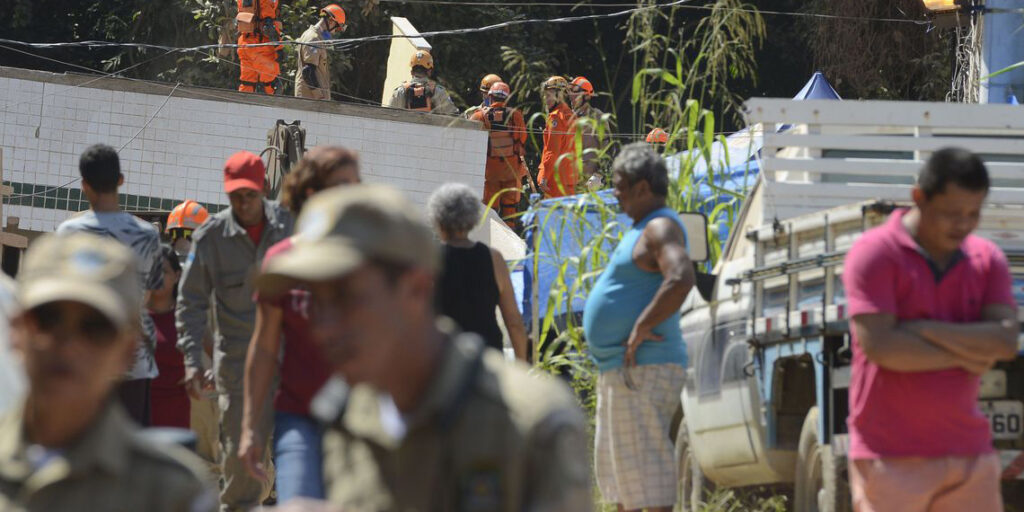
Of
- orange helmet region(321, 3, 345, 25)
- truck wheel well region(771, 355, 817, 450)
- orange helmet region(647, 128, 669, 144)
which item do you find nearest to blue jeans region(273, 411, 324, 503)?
truck wheel well region(771, 355, 817, 450)

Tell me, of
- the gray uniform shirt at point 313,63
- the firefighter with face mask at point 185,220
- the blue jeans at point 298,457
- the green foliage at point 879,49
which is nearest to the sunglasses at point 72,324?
the blue jeans at point 298,457

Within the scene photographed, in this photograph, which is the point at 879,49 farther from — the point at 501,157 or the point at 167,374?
the point at 167,374

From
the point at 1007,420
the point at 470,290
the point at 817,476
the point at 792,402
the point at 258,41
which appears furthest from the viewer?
the point at 258,41

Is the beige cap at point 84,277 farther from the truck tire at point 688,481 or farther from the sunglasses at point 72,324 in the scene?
the truck tire at point 688,481

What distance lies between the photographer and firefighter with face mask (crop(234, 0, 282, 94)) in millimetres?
20578

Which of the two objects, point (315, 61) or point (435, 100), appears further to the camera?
point (315, 61)

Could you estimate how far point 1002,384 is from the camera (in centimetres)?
690

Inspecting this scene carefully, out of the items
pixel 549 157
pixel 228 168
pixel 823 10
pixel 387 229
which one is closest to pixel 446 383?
pixel 387 229

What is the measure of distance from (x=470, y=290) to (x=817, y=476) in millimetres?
1712

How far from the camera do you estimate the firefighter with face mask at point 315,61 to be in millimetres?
20422

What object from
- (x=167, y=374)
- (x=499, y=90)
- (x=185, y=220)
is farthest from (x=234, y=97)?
(x=167, y=374)

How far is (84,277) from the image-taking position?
3021mm

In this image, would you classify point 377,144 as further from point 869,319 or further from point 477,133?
point 869,319

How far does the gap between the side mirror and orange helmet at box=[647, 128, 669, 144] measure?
2314mm
